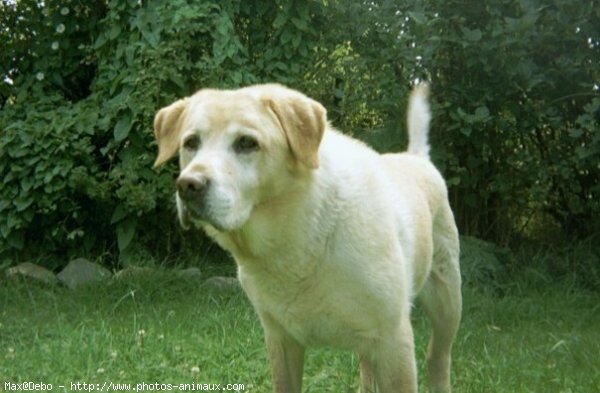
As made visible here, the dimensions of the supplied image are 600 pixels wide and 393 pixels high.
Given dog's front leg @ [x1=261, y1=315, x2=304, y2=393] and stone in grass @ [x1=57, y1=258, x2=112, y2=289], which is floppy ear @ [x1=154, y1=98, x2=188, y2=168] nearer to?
dog's front leg @ [x1=261, y1=315, x2=304, y2=393]

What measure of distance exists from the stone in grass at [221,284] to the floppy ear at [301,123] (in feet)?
9.27

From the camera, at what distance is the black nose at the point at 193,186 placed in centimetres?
265

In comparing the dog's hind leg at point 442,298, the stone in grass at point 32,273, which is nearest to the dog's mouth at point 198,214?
the dog's hind leg at point 442,298

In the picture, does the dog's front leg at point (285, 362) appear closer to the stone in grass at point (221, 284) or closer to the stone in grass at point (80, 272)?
the stone in grass at point (221, 284)

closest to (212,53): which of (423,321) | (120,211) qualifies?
(120,211)

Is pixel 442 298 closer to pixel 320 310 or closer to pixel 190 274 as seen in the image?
pixel 320 310

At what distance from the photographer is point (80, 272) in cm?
596

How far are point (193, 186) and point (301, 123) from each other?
47 centimetres

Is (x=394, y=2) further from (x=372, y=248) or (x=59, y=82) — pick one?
(x=372, y=248)

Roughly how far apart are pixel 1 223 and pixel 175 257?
1.25 meters

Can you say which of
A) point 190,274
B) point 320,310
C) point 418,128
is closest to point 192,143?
point 320,310

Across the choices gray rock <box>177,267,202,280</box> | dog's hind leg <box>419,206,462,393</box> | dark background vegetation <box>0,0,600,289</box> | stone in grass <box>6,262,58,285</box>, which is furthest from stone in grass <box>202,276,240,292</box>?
dog's hind leg <box>419,206,462,393</box>

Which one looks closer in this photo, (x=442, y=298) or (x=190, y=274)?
(x=442, y=298)

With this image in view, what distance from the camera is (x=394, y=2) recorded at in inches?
246
